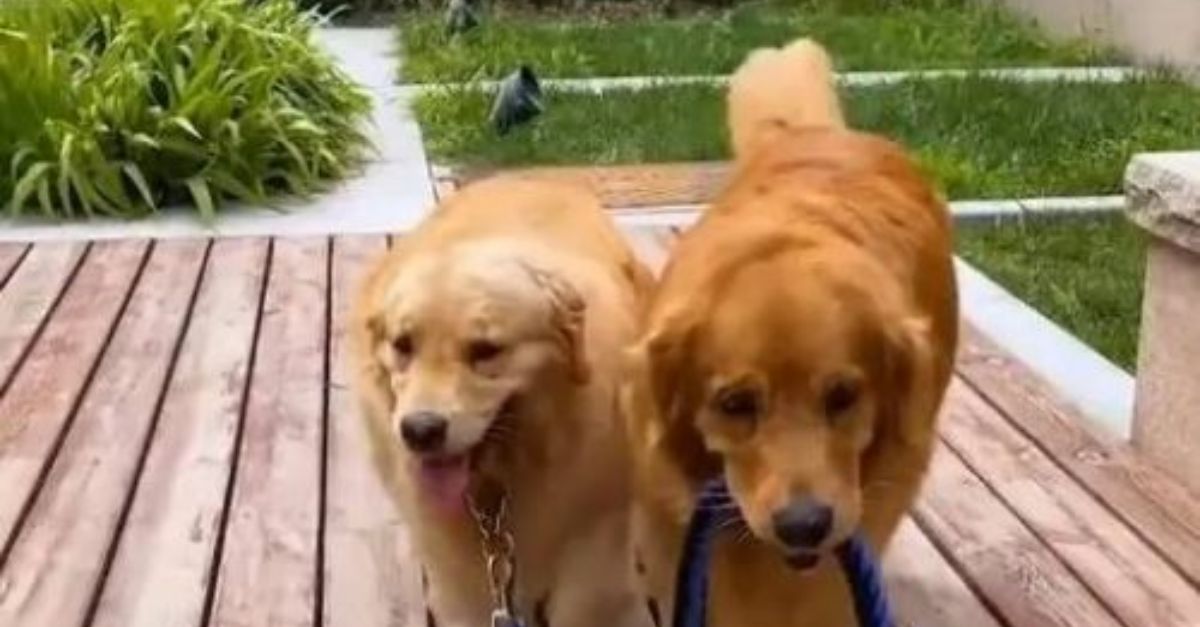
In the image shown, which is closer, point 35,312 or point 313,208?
point 35,312

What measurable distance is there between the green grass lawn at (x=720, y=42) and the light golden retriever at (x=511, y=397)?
5.15 m

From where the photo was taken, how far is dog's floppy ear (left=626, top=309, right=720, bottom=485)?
98.0 inches

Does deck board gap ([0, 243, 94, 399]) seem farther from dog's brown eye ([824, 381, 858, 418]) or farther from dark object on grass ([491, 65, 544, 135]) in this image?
dog's brown eye ([824, 381, 858, 418])

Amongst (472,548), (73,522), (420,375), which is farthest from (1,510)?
(420,375)

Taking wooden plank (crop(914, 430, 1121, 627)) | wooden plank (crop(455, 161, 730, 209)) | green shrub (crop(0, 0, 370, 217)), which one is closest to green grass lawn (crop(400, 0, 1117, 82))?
green shrub (crop(0, 0, 370, 217))

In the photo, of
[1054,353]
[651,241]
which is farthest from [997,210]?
[1054,353]

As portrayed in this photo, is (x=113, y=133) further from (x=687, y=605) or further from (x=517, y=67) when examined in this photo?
(x=687, y=605)

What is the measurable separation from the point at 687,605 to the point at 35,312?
8.46 feet

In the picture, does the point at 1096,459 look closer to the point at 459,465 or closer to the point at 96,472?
the point at 459,465

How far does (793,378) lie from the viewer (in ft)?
7.88

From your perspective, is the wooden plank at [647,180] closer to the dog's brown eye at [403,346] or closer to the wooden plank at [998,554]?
the wooden plank at [998,554]

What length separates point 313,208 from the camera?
6121mm

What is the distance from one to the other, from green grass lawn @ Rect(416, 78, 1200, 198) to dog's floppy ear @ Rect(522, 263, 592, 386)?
11.8 feet

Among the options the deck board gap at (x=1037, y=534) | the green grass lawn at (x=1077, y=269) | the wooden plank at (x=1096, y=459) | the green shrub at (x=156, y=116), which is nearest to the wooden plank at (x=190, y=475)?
the green shrub at (x=156, y=116)
